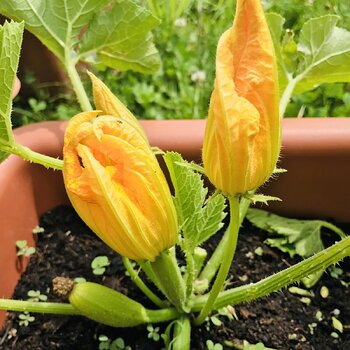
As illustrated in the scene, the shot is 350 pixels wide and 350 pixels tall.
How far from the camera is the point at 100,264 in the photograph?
1.47 m

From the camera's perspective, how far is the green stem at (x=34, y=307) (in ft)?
3.75

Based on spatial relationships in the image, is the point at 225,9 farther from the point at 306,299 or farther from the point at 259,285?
the point at 259,285

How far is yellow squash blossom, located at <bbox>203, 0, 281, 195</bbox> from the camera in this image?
0.82 m

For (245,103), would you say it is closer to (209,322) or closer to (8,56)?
(8,56)

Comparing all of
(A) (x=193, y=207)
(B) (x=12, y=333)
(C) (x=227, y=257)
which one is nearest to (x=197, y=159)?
(A) (x=193, y=207)

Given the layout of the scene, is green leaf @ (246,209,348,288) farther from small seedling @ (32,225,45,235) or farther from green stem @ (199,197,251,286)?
small seedling @ (32,225,45,235)

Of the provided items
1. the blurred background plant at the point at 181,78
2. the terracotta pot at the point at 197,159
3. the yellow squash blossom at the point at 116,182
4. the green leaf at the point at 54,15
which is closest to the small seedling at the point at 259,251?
the terracotta pot at the point at 197,159

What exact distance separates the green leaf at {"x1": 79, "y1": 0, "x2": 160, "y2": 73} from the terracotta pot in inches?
7.2

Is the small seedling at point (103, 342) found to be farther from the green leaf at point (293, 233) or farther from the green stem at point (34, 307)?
the green leaf at point (293, 233)

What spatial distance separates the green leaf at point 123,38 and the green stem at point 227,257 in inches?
23.6

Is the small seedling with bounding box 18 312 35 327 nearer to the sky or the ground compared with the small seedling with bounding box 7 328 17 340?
nearer to the sky

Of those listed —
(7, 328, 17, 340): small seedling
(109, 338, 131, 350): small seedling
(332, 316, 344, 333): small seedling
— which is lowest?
(332, 316, 344, 333): small seedling

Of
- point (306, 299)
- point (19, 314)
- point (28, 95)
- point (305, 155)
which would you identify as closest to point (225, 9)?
point (28, 95)

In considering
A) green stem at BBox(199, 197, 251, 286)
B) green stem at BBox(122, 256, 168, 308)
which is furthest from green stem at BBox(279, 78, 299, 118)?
green stem at BBox(122, 256, 168, 308)
